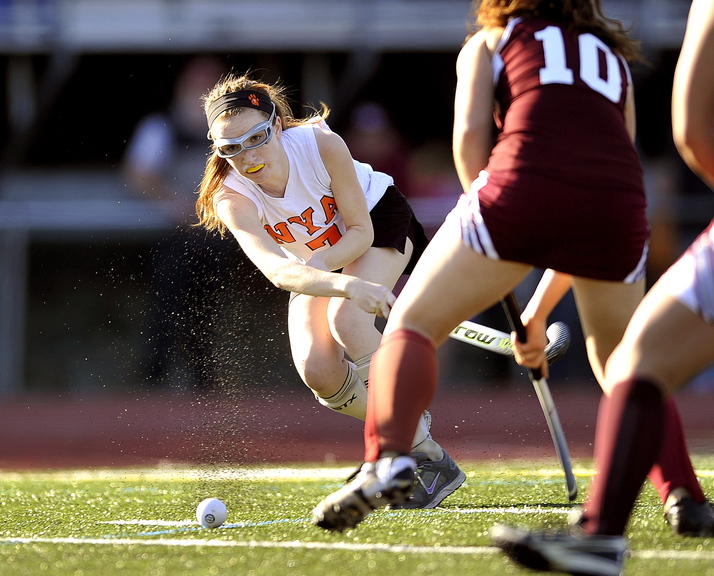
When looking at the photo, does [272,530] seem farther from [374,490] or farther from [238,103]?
[238,103]

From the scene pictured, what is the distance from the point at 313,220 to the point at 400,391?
→ 1646mm

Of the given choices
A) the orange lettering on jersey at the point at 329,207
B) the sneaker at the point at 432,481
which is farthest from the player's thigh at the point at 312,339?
the sneaker at the point at 432,481

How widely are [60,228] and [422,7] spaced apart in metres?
4.43

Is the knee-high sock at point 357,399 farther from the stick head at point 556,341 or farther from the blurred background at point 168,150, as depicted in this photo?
the blurred background at point 168,150

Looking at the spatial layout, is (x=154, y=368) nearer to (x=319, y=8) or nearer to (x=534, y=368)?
(x=319, y=8)

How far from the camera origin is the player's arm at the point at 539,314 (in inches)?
120

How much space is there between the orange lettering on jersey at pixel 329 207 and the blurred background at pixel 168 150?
4.97 metres

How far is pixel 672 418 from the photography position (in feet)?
10.2

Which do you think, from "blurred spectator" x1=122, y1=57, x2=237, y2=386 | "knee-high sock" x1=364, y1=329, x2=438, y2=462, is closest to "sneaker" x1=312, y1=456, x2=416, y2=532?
"knee-high sock" x1=364, y1=329, x2=438, y2=462

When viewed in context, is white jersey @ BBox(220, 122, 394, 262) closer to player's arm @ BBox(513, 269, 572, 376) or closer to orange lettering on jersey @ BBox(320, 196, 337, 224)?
orange lettering on jersey @ BBox(320, 196, 337, 224)

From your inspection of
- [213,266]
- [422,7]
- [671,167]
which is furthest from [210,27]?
[671,167]


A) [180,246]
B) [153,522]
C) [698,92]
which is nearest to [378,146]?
[180,246]

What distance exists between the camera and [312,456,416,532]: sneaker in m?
2.57

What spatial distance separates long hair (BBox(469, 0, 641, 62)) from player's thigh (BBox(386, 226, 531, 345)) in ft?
1.85
